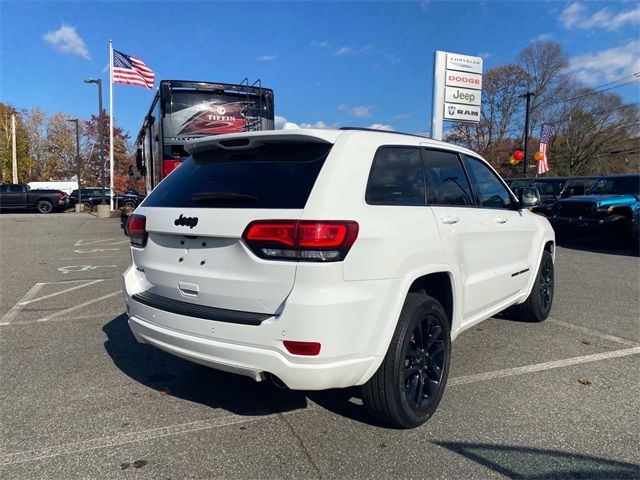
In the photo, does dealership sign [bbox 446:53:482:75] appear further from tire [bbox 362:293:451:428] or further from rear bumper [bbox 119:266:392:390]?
rear bumper [bbox 119:266:392:390]

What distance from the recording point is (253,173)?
2959mm

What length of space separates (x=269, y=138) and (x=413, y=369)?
5.60ft

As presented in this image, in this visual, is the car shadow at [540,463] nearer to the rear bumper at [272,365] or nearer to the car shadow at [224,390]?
the car shadow at [224,390]

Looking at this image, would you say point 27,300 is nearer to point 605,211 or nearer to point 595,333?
point 595,333

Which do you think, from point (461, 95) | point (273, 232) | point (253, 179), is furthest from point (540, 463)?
point (461, 95)

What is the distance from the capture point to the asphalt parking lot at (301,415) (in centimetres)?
265

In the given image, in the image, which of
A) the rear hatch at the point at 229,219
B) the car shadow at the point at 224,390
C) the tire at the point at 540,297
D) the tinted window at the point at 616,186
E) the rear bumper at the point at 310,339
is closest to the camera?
the rear bumper at the point at 310,339

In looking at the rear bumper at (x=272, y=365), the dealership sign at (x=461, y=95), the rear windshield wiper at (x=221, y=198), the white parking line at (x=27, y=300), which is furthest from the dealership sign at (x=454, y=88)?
the rear bumper at (x=272, y=365)

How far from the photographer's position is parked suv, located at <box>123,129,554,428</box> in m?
2.55

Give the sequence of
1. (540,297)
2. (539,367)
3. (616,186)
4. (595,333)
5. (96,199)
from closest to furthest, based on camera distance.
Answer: (539,367) < (595,333) < (540,297) < (616,186) < (96,199)

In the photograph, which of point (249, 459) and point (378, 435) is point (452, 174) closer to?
point (378, 435)

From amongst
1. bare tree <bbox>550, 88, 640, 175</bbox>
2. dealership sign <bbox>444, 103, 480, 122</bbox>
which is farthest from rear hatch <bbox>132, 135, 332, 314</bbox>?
bare tree <bbox>550, 88, 640, 175</bbox>

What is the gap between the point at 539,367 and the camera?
4129mm

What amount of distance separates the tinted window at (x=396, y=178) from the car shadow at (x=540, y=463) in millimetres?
1510
